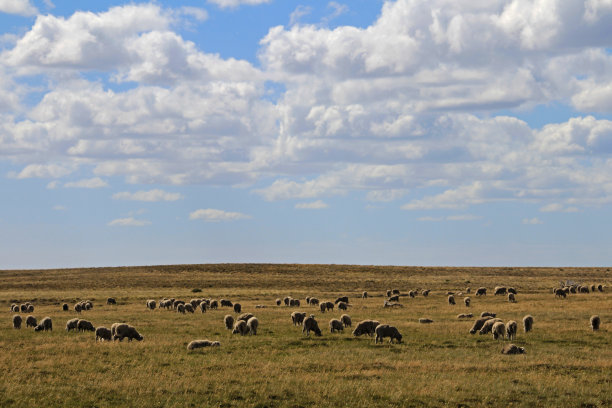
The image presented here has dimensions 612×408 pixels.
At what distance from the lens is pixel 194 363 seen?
2336 cm

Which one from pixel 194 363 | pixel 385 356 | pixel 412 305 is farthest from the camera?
pixel 412 305

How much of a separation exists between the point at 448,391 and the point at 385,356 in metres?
6.59

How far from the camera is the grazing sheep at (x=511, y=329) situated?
29.5m

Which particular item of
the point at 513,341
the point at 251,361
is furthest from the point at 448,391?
the point at 513,341

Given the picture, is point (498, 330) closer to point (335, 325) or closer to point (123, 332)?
point (335, 325)

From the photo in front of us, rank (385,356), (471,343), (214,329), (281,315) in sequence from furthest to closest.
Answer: (281,315) < (214,329) < (471,343) < (385,356)

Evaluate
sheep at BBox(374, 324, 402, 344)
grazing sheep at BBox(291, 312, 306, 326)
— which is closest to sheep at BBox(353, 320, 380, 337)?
sheep at BBox(374, 324, 402, 344)

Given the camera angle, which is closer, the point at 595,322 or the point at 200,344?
the point at 200,344

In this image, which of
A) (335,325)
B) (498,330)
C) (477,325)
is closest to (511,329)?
(498,330)

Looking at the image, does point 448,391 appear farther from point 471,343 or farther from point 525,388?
point 471,343

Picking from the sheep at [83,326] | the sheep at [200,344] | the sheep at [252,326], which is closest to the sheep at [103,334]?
the sheep at [83,326]

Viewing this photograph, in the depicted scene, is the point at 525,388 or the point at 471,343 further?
the point at 471,343

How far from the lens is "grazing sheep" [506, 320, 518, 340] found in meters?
29.5

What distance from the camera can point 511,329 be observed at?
29.6m
